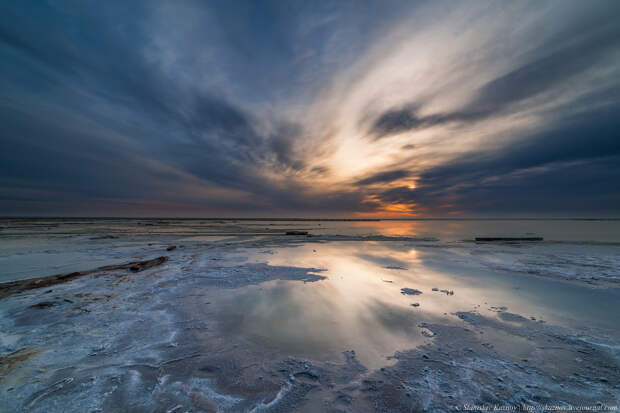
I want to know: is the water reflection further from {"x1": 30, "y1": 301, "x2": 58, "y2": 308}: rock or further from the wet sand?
{"x1": 30, "y1": 301, "x2": 58, "y2": 308}: rock

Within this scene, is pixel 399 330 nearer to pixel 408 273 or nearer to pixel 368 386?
pixel 368 386

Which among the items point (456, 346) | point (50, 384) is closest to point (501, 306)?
point (456, 346)

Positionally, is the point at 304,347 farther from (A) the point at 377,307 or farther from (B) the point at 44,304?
(B) the point at 44,304

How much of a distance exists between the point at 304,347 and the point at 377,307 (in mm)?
3010

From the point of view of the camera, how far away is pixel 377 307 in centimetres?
657

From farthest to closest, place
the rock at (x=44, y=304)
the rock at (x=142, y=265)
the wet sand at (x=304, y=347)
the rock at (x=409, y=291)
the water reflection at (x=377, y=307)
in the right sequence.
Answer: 1. the rock at (x=142, y=265)
2. the rock at (x=409, y=291)
3. the rock at (x=44, y=304)
4. the water reflection at (x=377, y=307)
5. the wet sand at (x=304, y=347)

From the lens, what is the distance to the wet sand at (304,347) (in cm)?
313

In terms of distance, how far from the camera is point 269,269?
1138 cm

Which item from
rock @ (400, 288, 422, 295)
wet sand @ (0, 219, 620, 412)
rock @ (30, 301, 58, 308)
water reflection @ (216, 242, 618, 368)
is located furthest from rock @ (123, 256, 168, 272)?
rock @ (400, 288, 422, 295)

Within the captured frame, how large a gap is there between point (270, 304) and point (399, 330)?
375 centimetres

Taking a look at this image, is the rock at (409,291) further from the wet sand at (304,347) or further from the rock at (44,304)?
the rock at (44,304)

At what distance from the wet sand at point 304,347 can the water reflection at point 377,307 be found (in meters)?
0.05

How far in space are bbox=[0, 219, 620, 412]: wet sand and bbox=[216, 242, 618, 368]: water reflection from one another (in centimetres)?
5

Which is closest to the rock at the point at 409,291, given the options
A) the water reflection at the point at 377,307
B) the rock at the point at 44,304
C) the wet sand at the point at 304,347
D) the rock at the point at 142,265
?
the wet sand at the point at 304,347
